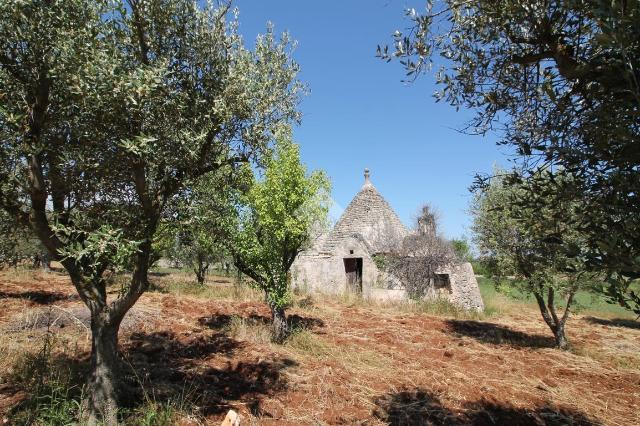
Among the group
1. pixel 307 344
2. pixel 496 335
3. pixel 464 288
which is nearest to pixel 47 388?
pixel 307 344

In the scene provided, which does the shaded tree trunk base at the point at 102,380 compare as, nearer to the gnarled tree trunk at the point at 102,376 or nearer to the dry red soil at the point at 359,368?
the gnarled tree trunk at the point at 102,376

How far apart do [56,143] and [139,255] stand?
6.79 ft

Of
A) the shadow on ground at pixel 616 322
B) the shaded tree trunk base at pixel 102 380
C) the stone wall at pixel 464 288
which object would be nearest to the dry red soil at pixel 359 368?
the shaded tree trunk base at pixel 102 380

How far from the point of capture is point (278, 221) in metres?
10.9

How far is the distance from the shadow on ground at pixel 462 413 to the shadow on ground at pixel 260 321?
17.3ft

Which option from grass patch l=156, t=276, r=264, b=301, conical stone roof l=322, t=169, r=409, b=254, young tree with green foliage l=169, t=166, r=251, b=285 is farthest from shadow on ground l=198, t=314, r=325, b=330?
conical stone roof l=322, t=169, r=409, b=254

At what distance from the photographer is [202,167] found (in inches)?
228

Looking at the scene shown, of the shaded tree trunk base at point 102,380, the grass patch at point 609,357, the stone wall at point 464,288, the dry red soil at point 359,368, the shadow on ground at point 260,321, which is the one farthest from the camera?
the stone wall at point 464,288

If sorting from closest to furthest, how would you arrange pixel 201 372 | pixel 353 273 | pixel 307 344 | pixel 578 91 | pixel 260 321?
pixel 578 91, pixel 201 372, pixel 307 344, pixel 260 321, pixel 353 273

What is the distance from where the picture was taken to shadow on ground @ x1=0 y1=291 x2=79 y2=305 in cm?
1362

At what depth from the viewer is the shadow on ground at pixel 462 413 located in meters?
6.90

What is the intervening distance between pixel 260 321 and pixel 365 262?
1006 centimetres

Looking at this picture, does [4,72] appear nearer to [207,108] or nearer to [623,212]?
[207,108]

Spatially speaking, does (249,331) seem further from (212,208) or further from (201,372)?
(212,208)
